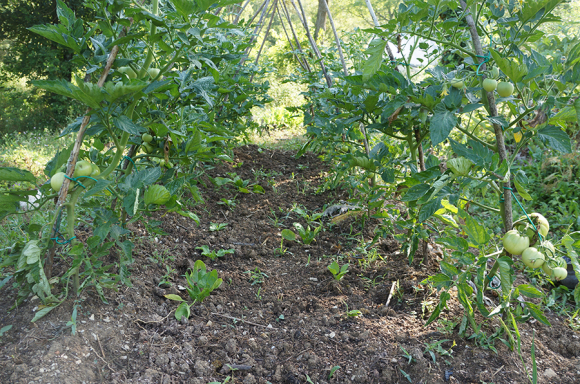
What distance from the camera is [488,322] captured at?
157 centimetres

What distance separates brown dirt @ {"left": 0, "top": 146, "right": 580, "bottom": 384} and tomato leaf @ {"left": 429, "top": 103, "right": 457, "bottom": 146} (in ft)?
2.65

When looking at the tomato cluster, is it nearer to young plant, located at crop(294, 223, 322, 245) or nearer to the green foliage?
the green foliage

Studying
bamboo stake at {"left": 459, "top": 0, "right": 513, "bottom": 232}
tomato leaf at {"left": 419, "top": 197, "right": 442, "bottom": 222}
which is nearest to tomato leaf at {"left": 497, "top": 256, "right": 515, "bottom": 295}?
bamboo stake at {"left": 459, "top": 0, "right": 513, "bottom": 232}

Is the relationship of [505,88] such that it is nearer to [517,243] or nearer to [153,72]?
[517,243]

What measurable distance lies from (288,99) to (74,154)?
22.0 ft

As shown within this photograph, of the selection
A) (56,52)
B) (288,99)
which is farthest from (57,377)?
(288,99)

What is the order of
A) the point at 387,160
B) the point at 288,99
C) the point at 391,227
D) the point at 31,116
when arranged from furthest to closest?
the point at 288,99
the point at 31,116
the point at 391,227
the point at 387,160

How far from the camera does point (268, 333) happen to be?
164 centimetres

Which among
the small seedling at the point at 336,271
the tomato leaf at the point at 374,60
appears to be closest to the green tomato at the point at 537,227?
the tomato leaf at the point at 374,60

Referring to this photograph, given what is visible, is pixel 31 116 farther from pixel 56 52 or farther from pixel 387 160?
pixel 387 160

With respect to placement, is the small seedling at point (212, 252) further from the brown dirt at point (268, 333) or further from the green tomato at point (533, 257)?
the green tomato at point (533, 257)

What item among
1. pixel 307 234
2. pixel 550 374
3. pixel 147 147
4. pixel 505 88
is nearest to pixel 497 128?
pixel 505 88

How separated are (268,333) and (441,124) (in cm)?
106

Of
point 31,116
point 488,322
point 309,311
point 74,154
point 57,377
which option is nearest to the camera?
point 57,377
